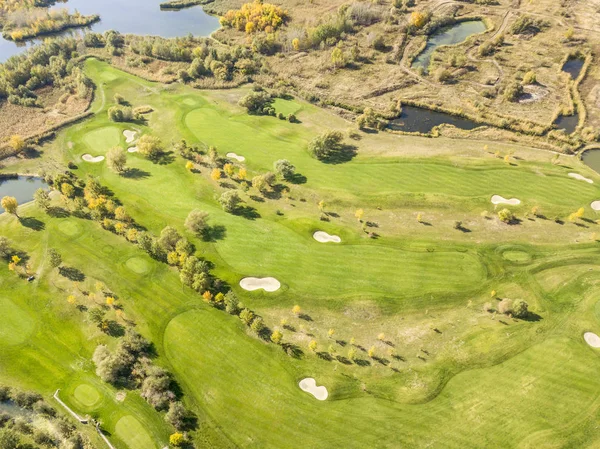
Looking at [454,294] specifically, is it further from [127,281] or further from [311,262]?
[127,281]

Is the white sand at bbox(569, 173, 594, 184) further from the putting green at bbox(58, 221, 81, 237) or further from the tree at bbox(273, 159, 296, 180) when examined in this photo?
the putting green at bbox(58, 221, 81, 237)

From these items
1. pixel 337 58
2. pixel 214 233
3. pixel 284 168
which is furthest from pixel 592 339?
pixel 337 58

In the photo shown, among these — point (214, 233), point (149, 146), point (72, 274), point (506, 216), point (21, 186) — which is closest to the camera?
point (72, 274)

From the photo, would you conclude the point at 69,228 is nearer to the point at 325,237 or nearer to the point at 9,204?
the point at 9,204

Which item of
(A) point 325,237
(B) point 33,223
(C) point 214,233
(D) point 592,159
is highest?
(D) point 592,159

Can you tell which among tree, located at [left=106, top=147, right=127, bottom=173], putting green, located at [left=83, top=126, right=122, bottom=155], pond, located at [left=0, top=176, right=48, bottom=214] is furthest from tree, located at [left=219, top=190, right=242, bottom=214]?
pond, located at [left=0, top=176, right=48, bottom=214]

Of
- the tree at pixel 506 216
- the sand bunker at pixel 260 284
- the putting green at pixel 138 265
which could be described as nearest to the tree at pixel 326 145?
the sand bunker at pixel 260 284
